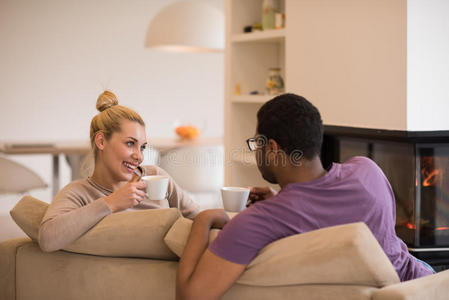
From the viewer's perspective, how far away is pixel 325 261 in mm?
1254

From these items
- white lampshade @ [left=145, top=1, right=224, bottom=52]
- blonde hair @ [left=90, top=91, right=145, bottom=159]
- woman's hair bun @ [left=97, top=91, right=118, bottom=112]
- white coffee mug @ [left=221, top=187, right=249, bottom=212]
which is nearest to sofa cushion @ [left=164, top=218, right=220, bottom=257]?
white coffee mug @ [left=221, top=187, right=249, bottom=212]

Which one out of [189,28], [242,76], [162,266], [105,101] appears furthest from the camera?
[189,28]

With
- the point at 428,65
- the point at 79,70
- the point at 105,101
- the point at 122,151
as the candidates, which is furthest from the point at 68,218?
the point at 79,70

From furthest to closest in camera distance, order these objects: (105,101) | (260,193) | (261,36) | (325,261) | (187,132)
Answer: (187,132) < (261,36) < (105,101) < (260,193) < (325,261)

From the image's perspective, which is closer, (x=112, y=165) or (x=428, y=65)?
(x=112, y=165)

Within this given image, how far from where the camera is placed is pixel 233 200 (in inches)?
67.9

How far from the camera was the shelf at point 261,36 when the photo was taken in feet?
11.8

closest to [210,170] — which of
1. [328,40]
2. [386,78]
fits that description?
[328,40]

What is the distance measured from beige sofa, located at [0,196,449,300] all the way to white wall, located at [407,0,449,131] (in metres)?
1.33

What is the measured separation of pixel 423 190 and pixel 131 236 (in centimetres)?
161

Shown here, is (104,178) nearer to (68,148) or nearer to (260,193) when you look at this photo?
(260,193)

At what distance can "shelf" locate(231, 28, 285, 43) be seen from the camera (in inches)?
142

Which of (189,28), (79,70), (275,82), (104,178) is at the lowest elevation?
(104,178)

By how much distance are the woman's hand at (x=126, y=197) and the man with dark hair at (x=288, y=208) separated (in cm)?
28
